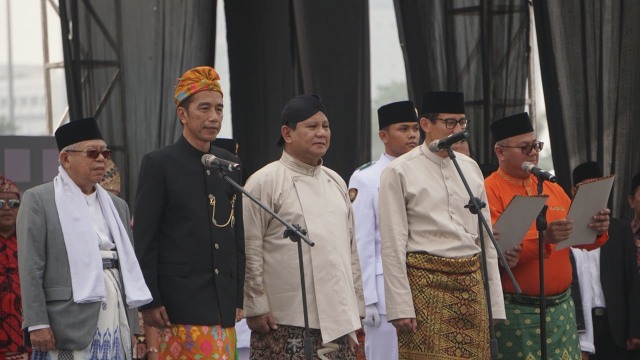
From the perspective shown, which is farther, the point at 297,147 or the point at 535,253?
the point at 535,253

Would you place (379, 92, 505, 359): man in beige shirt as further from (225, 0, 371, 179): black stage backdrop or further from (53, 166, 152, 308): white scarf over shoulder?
(225, 0, 371, 179): black stage backdrop

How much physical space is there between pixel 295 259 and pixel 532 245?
1.37m

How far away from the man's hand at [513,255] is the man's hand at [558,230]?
0.53 feet

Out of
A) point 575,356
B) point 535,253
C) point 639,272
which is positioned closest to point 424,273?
point 535,253

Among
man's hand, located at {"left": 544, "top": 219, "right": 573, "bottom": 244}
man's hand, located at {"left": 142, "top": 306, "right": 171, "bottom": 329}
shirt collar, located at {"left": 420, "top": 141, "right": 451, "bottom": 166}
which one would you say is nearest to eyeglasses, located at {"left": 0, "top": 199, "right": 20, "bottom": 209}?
man's hand, located at {"left": 142, "top": 306, "right": 171, "bottom": 329}

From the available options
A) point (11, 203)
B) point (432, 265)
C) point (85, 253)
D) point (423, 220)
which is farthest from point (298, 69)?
point (85, 253)

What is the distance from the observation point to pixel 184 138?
16.6ft

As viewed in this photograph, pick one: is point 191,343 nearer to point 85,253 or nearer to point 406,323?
point 85,253

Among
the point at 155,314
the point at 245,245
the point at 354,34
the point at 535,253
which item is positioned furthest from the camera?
the point at 354,34

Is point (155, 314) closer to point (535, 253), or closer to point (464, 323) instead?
point (464, 323)

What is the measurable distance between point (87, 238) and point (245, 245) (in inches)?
28.7

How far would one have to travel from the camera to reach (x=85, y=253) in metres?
4.78

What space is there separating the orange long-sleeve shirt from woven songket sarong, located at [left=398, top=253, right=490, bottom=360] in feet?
1.83

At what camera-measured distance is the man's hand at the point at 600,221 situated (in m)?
6.07
